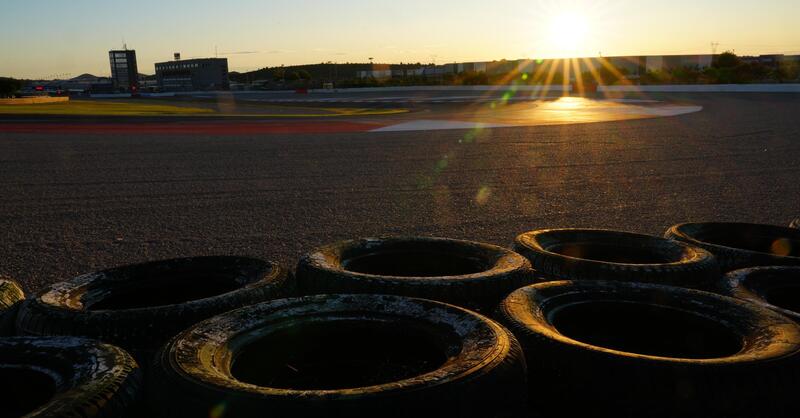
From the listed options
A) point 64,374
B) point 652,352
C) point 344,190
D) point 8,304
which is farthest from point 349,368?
point 344,190

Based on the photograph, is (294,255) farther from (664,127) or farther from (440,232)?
(664,127)

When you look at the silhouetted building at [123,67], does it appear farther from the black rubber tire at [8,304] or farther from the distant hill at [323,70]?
the black rubber tire at [8,304]

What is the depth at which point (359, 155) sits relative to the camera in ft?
40.1

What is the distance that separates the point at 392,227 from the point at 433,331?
409 centimetres

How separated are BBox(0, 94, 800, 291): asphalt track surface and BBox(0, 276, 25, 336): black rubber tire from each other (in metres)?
1.30

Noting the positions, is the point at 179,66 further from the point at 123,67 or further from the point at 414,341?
the point at 414,341

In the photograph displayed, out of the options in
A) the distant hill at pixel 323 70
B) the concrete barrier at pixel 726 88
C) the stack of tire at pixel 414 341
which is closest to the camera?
the stack of tire at pixel 414 341

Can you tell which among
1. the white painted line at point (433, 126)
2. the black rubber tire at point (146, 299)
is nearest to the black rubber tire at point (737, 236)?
the black rubber tire at point (146, 299)

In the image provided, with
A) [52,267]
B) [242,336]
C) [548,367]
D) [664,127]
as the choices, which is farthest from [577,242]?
[664,127]

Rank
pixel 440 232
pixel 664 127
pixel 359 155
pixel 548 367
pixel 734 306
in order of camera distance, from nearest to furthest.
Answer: pixel 548 367
pixel 734 306
pixel 440 232
pixel 359 155
pixel 664 127

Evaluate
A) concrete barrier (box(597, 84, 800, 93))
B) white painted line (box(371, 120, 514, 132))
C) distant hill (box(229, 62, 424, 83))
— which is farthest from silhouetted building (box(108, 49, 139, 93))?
Answer: white painted line (box(371, 120, 514, 132))

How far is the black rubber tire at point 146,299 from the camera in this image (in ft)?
8.48

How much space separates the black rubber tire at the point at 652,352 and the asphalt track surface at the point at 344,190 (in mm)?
3055

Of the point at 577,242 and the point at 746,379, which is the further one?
the point at 577,242
